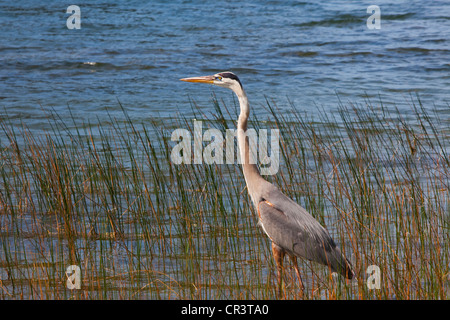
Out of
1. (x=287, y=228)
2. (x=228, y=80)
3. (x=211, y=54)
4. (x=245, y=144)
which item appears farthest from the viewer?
(x=211, y=54)

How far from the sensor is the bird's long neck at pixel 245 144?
4.89 metres

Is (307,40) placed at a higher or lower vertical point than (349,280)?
higher

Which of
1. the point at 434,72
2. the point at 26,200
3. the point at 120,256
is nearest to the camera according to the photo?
the point at 120,256

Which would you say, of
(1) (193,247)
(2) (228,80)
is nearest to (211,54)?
(2) (228,80)

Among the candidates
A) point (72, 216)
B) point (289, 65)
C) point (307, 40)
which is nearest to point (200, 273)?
point (72, 216)

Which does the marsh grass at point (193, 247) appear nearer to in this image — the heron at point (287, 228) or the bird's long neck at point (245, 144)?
the heron at point (287, 228)

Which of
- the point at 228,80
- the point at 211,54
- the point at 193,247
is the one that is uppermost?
the point at 211,54

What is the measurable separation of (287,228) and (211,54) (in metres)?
12.1

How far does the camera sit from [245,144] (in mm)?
4918

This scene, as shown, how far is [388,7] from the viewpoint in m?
22.1

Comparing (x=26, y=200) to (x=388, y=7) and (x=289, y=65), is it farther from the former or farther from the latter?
(x=388, y=7)

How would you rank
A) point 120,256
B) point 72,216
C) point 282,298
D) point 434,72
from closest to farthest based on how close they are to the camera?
point 282,298 → point 120,256 → point 72,216 → point 434,72

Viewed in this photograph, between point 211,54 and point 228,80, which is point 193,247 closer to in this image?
point 228,80

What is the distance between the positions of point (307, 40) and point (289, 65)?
3.12 metres
